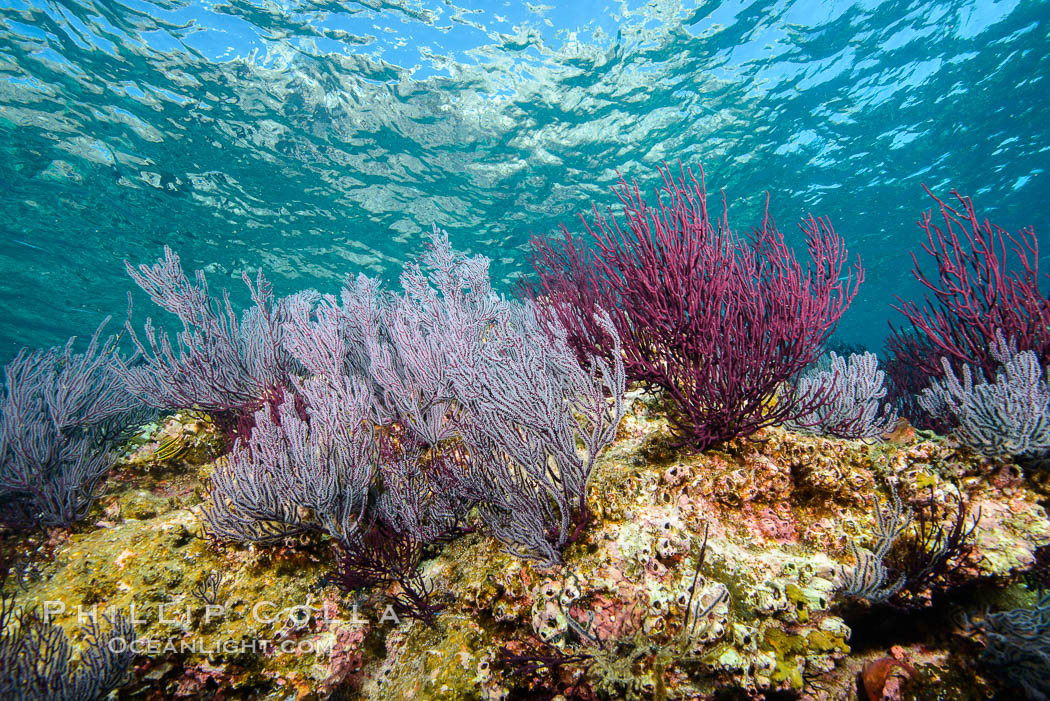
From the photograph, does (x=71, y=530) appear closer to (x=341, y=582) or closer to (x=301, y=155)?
(x=341, y=582)

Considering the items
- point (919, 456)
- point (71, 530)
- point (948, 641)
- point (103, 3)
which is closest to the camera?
point (948, 641)

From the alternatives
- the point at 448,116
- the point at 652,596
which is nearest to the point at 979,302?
the point at 652,596

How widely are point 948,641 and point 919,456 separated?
107 centimetres

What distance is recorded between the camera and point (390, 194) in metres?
18.1

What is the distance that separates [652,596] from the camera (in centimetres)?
225

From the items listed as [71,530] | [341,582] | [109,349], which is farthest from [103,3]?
[341,582]

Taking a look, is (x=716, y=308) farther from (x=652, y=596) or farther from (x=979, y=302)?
(x=979, y=302)

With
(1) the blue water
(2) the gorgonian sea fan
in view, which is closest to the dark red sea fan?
(2) the gorgonian sea fan

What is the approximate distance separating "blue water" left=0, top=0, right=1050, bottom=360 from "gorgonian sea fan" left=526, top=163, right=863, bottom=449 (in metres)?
12.8

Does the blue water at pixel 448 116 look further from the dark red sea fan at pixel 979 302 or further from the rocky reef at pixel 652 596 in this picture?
the rocky reef at pixel 652 596

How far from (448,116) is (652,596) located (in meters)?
16.5

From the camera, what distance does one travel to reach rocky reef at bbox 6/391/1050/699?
2105mm

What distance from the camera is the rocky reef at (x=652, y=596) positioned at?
2.11m

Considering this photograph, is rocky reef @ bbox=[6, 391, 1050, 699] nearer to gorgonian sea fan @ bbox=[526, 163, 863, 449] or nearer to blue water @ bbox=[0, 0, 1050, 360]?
gorgonian sea fan @ bbox=[526, 163, 863, 449]
